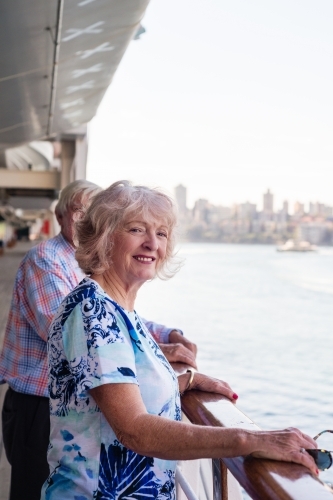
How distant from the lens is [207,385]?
1.49m

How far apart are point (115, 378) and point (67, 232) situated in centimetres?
93

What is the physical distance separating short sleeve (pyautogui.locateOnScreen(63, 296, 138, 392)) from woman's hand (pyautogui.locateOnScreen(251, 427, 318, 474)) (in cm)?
22

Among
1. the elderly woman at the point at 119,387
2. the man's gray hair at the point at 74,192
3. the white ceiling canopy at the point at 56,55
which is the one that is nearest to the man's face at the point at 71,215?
the man's gray hair at the point at 74,192

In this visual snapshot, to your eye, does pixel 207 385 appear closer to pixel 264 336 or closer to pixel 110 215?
pixel 110 215

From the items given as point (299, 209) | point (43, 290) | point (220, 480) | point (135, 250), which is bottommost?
point (299, 209)

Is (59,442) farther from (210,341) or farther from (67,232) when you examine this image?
(210,341)

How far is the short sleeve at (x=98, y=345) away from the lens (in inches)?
43.9

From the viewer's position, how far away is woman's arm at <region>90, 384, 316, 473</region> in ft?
3.45

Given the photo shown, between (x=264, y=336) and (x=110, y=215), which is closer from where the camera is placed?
(x=110, y=215)

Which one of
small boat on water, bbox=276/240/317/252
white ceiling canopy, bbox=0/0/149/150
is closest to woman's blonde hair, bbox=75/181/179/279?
white ceiling canopy, bbox=0/0/149/150

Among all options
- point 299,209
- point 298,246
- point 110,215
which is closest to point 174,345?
point 110,215

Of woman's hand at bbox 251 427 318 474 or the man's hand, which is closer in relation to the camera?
woman's hand at bbox 251 427 318 474

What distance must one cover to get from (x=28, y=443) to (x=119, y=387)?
87 cm

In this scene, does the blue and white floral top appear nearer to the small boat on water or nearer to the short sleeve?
the short sleeve
